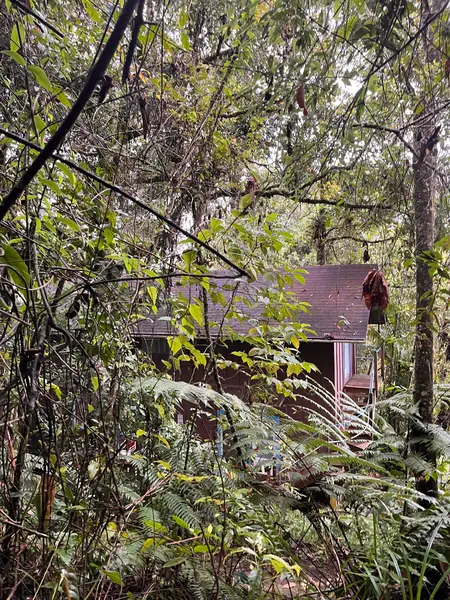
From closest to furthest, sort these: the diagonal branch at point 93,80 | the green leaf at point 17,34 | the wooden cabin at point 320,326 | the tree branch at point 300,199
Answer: the diagonal branch at point 93,80 < the green leaf at point 17,34 < the tree branch at point 300,199 < the wooden cabin at point 320,326

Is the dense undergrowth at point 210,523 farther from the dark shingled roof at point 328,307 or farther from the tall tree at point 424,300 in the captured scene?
the dark shingled roof at point 328,307

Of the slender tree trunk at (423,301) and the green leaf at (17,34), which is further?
the slender tree trunk at (423,301)

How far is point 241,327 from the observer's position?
206 inches

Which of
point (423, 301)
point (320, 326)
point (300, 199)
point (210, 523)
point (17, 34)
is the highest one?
point (300, 199)

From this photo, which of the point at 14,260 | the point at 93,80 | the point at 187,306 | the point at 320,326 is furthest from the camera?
the point at 320,326

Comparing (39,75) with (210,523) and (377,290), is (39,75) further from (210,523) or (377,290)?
(377,290)

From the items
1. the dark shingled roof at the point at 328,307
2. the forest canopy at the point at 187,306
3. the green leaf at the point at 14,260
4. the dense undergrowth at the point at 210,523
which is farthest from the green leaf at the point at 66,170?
the dark shingled roof at the point at 328,307

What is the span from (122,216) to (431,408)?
248 cm

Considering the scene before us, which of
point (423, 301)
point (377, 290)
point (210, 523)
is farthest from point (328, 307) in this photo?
point (210, 523)

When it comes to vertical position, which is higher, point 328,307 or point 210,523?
point 328,307

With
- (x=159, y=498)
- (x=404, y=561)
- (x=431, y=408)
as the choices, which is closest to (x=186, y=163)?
(x=159, y=498)

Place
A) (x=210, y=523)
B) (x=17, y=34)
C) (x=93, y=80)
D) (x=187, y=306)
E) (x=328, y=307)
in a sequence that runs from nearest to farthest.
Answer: (x=93, y=80)
(x=17, y=34)
(x=210, y=523)
(x=187, y=306)
(x=328, y=307)

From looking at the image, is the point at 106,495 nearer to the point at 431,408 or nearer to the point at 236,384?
the point at 431,408

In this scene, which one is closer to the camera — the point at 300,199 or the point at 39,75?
the point at 39,75
